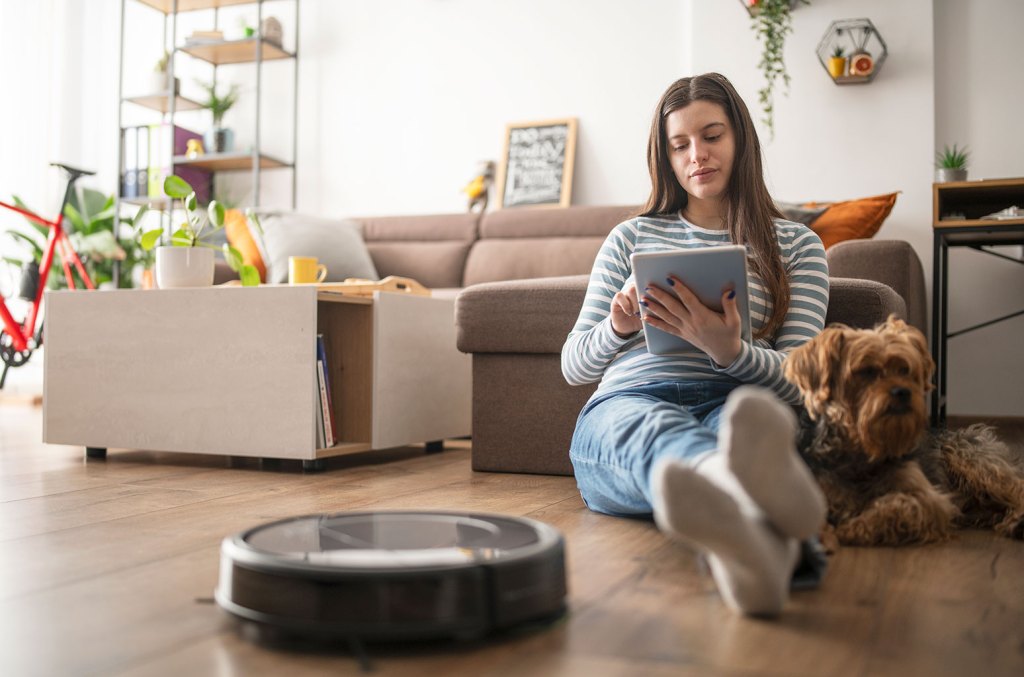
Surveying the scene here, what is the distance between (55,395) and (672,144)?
1.76 meters

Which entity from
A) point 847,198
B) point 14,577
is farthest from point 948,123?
point 14,577

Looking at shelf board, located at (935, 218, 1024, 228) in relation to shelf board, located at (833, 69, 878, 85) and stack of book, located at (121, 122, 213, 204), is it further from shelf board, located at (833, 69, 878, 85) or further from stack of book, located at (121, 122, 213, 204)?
stack of book, located at (121, 122, 213, 204)

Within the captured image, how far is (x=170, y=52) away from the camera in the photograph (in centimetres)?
481

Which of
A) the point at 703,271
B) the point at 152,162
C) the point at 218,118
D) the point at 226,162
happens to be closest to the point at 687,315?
the point at 703,271

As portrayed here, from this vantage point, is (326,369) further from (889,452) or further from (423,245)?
(423,245)

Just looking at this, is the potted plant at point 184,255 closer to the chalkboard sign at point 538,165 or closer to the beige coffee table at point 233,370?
the beige coffee table at point 233,370

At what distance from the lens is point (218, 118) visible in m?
4.66

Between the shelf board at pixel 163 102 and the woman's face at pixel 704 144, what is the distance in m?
3.70

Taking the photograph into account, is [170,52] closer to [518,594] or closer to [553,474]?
[553,474]

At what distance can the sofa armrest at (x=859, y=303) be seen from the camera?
1.72 metres

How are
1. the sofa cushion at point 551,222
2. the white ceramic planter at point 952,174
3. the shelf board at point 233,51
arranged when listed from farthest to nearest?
the shelf board at point 233,51
the sofa cushion at point 551,222
the white ceramic planter at point 952,174

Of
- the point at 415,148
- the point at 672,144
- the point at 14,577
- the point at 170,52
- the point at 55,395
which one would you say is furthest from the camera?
the point at 170,52

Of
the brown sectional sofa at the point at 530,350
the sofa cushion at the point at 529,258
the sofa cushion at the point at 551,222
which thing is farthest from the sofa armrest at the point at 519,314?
the sofa cushion at the point at 551,222

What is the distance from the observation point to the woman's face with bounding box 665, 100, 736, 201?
1560mm
